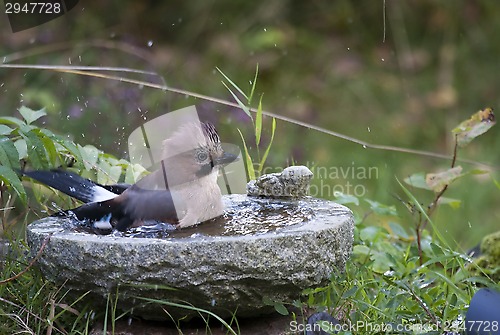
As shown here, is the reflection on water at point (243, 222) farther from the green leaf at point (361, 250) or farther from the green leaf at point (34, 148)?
the green leaf at point (361, 250)

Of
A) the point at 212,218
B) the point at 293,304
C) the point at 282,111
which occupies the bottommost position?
the point at 282,111

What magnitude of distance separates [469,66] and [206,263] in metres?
5.94

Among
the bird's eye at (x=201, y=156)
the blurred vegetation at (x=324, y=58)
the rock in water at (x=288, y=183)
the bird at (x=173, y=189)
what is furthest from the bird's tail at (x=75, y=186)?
the blurred vegetation at (x=324, y=58)

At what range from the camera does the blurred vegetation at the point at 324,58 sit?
22.8ft

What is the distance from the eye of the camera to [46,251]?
8.68 ft

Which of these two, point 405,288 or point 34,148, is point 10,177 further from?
point 405,288

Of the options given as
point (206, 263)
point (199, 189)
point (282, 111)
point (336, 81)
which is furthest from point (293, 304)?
point (336, 81)

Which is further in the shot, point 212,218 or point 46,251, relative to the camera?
point 212,218

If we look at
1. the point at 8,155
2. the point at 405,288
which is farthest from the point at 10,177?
the point at 405,288

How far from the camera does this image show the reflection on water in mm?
2723

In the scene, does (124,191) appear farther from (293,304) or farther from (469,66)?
(469,66)

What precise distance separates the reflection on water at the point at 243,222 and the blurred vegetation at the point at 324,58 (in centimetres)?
337

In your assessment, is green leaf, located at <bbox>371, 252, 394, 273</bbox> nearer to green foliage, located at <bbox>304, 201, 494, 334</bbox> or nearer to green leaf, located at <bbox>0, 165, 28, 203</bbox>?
green foliage, located at <bbox>304, 201, 494, 334</bbox>

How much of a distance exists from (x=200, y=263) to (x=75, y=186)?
81 cm
